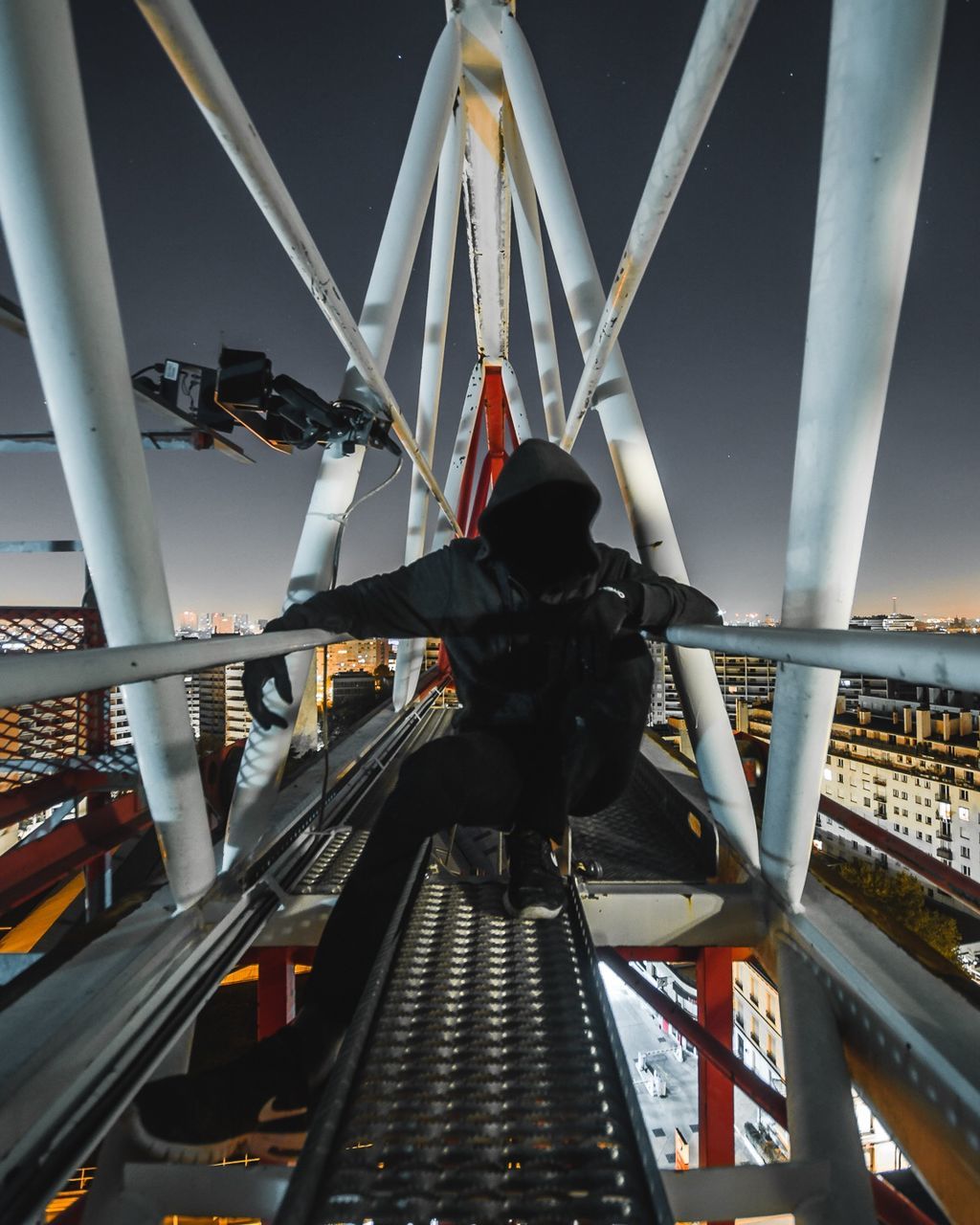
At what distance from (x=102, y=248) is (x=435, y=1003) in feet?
5.60

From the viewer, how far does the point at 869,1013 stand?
1.25m

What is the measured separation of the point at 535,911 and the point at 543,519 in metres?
1.11

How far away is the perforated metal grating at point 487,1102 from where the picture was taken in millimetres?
760

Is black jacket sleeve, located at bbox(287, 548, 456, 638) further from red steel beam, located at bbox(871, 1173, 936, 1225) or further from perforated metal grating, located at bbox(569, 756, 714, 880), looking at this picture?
red steel beam, located at bbox(871, 1173, 936, 1225)

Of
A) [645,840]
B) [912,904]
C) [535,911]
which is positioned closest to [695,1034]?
[645,840]

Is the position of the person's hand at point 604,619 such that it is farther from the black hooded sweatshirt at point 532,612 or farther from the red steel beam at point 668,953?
the red steel beam at point 668,953

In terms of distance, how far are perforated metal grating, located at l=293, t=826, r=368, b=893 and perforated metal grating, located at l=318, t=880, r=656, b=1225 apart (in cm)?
76

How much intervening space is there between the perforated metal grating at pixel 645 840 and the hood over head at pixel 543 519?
102 cm

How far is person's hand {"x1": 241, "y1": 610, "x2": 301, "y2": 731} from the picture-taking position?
5.39 feet

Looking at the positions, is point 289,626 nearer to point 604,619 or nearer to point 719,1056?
point 604,619

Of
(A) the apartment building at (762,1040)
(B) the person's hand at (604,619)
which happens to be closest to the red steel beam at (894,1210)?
(B) the person's hand at (604,619)

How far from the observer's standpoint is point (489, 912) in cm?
148

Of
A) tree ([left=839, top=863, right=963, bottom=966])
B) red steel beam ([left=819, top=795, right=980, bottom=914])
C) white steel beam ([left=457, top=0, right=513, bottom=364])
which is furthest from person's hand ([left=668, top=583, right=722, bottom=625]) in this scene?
tree ([left=839, top=863, right=963, bottom=966])

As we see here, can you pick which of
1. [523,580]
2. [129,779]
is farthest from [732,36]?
[129,779]
